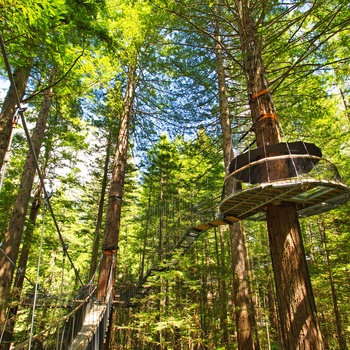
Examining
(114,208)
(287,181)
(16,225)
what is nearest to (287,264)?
(287,181)

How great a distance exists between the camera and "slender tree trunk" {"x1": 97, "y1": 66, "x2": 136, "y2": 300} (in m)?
5.22

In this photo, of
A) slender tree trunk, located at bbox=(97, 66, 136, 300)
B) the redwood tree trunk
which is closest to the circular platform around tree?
the redwood tree trunk

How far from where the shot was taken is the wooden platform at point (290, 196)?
2.54 metres

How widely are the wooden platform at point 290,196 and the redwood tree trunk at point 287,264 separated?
0.18 m

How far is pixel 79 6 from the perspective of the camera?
3.41 metres

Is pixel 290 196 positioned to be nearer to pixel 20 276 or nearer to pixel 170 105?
pixel 170 105

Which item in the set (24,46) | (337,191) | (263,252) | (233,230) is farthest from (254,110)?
(263,252)

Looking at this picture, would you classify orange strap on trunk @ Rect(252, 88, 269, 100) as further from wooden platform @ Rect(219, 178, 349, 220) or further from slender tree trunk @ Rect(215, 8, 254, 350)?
wooden platform @ Rect(219, 178, 349, 220)

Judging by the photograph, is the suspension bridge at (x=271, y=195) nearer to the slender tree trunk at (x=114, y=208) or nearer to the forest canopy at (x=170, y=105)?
the forest canopy at (x=170, y=105)

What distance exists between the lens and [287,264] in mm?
2652

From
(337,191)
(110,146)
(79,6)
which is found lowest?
(337,191)

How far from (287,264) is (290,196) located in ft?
2.38

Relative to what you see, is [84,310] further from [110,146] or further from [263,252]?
[263,252]

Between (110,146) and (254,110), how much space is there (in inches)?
399
